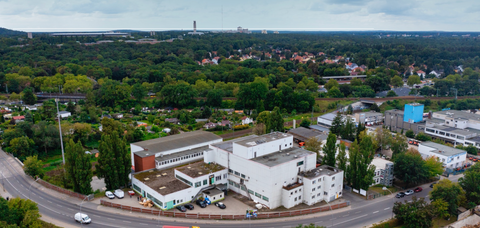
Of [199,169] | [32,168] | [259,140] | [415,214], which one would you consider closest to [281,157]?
[259,140]

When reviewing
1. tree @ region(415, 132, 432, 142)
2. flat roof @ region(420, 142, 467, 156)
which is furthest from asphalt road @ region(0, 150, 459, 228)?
tree @ region(415, 132, 432, 142)

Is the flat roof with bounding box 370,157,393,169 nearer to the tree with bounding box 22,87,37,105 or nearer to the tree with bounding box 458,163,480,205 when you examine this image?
the tree with bounding box 458,163,480,205

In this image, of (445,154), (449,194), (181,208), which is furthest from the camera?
(445,154)

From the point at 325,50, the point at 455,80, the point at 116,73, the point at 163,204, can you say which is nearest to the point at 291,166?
the point at 163,204

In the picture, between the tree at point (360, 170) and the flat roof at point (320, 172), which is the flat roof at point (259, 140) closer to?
the flat roof at point (320, 172)

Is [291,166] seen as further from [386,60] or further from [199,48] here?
[199,48]

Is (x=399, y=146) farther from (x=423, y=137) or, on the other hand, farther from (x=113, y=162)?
(x=113, y=162)

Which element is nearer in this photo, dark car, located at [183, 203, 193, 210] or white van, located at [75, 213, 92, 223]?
white van, located at [75, 213, 92, 223]
